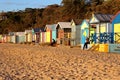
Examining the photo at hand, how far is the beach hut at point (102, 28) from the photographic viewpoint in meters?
28.9

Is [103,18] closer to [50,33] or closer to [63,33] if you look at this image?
[63,33]

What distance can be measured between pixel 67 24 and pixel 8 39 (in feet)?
131

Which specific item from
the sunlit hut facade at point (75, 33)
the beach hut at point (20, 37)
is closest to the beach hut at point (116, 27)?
the sunlit hut facade at point (75, 33)

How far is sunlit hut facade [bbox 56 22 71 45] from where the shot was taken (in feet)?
150

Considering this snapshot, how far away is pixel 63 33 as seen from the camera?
4794cm

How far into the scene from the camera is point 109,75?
13453mm

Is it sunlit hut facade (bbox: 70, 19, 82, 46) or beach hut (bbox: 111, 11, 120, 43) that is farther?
sunlit hut facade (bbox: 70, 19, 82, 46)

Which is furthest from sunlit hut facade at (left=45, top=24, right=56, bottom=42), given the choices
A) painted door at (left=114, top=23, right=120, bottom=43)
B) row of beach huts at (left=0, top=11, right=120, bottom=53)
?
painted door at (left=114, top=23, right=120, bottom=43)

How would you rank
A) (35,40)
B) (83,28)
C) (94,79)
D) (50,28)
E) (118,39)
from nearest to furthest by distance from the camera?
1. (94,79)
2. (118,39)
3. (83,28)
4. (50,28)
5. (35,40)

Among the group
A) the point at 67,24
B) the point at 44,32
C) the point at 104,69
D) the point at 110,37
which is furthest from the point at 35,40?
the point at 104,69

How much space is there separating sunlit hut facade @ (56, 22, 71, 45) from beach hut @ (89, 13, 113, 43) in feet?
42.7

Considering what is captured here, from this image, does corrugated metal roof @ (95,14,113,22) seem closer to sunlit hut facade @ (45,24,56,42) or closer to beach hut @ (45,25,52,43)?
sunlit hut facade @ (45,24,56,42)

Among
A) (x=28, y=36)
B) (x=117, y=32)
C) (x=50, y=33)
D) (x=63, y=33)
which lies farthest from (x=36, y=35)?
(x=117, y=32)

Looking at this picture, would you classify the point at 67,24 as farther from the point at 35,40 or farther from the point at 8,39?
the point at 8,39
